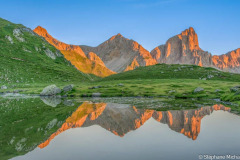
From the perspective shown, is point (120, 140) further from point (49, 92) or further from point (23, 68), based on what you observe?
point (23, 68)

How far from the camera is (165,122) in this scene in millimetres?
27188

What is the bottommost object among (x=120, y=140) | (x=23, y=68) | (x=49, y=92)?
(x=120, y=140)

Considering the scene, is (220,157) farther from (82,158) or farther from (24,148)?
(24,148)

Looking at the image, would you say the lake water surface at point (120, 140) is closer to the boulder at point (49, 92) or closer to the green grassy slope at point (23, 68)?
the boulder at point (49, 92)

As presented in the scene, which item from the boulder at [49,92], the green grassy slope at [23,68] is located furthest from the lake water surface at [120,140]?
the green grassy slope at [23,68]

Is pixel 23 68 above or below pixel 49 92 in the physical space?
above

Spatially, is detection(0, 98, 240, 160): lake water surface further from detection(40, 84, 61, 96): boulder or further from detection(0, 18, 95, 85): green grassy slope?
detection(0, 18, 95, 85): green grassy slope

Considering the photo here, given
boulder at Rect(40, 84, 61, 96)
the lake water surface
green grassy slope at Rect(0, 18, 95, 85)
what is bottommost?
the lake water surface

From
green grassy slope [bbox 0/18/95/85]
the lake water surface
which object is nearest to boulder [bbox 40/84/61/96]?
green grassy slope [bbox 0/18/95/85]

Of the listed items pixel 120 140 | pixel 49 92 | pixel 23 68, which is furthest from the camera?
pixel 23 68

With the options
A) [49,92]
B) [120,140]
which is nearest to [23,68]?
[49,92]

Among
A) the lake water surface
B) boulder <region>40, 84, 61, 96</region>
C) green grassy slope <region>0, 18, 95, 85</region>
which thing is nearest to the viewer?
the lake water surface

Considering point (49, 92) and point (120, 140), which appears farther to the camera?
point (49, 92)

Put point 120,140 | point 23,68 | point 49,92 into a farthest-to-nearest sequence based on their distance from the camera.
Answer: point 23,68, point 49,92, point 120,140
